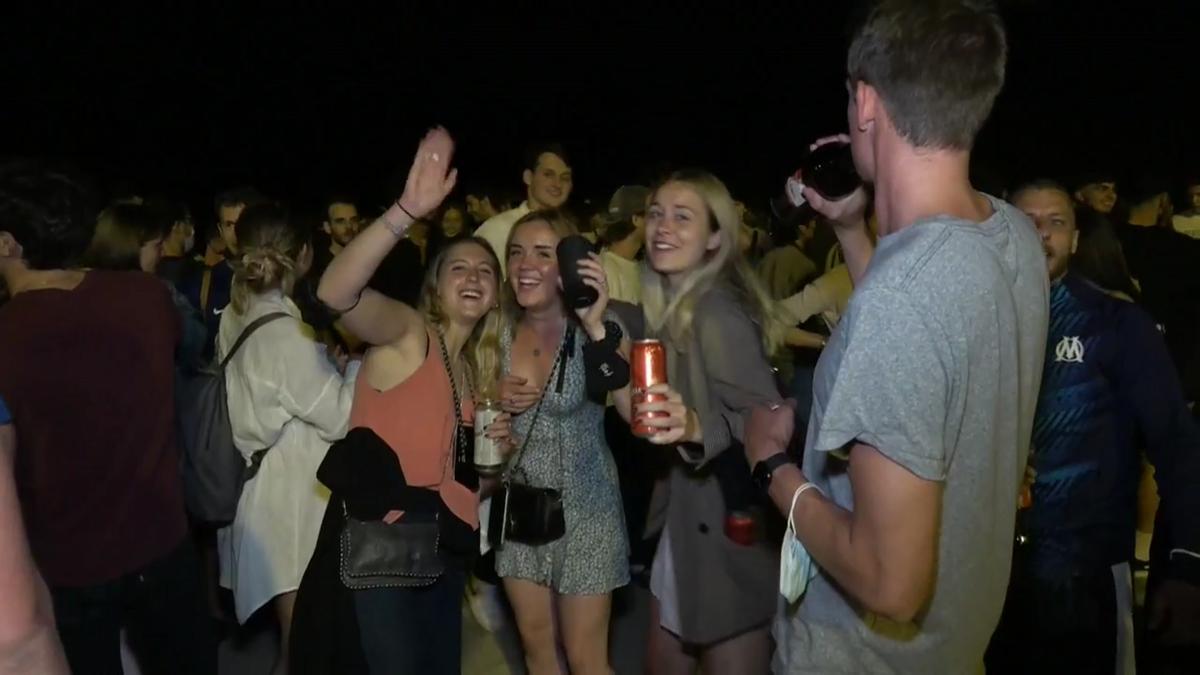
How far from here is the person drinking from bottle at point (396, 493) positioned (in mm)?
3348

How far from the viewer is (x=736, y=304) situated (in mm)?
3699

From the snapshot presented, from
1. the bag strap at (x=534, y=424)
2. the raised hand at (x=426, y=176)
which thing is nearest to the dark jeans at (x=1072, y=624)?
the bag strap at (x=534, y=424)

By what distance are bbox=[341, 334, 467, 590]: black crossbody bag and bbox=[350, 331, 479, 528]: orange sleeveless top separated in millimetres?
124

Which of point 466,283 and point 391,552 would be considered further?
point 466,283

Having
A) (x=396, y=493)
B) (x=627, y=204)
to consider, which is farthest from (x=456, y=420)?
(x=627, y=204)

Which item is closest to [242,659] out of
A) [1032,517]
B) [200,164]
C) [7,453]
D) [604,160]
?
[1032,517]

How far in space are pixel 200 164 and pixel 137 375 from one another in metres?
11.0

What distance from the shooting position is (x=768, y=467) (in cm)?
208

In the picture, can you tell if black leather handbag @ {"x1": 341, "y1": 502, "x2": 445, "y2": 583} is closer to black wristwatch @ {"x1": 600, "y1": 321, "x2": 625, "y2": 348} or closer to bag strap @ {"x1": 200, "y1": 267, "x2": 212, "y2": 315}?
black wristwatch @ {"x1": 600, "y1": 321, "x2": 625, "y2": 348}

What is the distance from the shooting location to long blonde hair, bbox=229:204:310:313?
430 centimetres

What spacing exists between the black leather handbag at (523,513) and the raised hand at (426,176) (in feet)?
3.31

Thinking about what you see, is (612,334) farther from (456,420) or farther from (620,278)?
(620,278)

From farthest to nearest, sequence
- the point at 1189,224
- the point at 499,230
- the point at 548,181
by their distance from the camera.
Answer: the point at 1189,224 → the point at 548,181 → the point at 499,230

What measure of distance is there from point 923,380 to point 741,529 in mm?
1565
